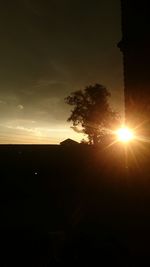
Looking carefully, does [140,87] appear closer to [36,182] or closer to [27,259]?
[27,259]

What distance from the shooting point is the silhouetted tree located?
47.1m

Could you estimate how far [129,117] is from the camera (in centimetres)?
1184

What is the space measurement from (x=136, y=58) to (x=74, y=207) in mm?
11440

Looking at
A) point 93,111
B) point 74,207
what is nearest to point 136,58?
point 74,207

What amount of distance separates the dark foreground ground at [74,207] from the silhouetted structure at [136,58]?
1606 mm

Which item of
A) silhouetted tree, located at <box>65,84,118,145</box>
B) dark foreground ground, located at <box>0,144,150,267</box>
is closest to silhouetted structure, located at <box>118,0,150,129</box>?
dark foreground ground, located at <box>0,144,150,267</box>

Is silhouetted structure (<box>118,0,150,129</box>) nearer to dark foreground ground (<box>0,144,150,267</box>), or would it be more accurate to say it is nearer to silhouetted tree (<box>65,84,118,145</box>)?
dark foreground ground (<box>0,144,150,267</box>)

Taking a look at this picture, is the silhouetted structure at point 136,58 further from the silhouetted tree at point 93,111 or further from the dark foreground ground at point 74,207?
the silhouetted tree at point 93,111

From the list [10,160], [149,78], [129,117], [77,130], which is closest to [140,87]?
[149,78]

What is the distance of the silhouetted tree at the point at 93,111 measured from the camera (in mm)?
47125

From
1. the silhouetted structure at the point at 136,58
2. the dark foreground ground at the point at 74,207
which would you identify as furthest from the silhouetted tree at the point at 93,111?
the silhouetted structure at the point at 136,58

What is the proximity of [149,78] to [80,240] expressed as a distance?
21.3 ft

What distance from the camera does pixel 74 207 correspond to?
18891mm

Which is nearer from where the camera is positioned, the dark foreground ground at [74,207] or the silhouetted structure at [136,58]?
the dark foreground ground at [74,207]
